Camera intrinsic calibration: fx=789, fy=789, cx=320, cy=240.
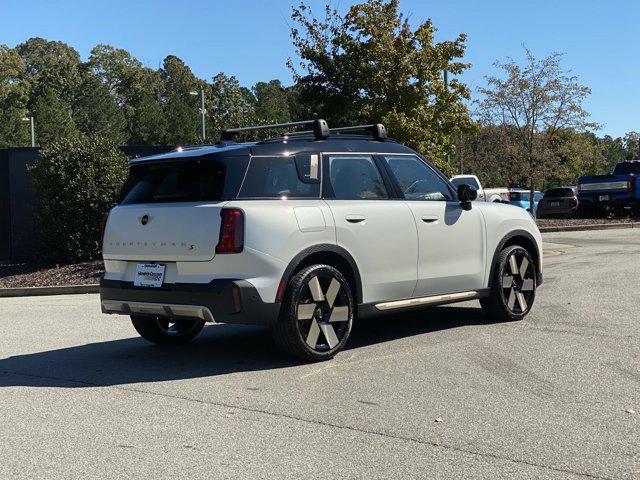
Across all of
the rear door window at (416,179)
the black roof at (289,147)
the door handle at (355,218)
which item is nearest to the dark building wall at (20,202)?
the black roof at (289,147)

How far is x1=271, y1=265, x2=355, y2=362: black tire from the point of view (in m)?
6.30

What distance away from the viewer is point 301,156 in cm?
679

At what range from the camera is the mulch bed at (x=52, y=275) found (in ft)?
45.9

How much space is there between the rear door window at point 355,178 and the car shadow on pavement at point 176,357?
141 centimetres

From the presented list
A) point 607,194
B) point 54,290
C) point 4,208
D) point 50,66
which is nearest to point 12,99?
point 50,66

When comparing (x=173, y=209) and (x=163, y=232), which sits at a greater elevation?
(x=173, y=209)

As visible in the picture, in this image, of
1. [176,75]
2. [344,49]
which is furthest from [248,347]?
[176,75]

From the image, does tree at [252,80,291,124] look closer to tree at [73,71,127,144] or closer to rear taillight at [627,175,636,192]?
rear taillight at [627,175,636,192]

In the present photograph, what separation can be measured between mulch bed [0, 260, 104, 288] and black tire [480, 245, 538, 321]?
7844mm

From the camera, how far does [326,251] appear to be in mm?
6586

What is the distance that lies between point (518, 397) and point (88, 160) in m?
12.4

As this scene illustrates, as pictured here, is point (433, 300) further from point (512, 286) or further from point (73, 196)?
point (73, 196)

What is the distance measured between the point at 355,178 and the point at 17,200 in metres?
12.8

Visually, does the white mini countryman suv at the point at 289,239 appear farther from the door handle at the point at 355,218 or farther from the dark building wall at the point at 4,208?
the dark building wall at the point at 4,208
